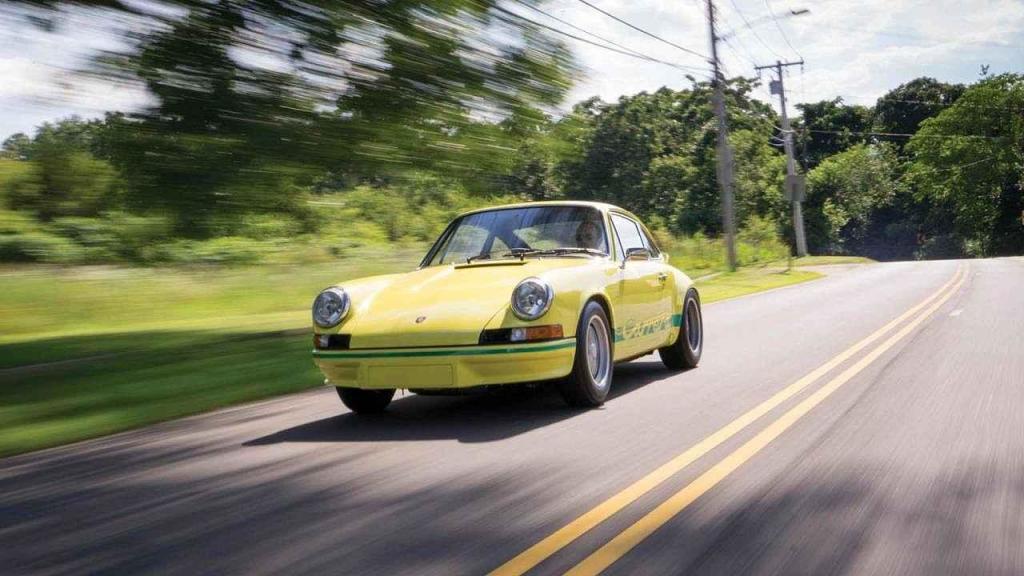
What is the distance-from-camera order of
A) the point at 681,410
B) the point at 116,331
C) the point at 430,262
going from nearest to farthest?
the point at 681,410 < the point at 430,262 < the point at 116,331

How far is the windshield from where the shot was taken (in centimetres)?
800

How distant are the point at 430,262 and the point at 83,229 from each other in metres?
5.42

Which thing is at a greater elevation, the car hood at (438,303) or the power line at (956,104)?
the power line at (956,104)

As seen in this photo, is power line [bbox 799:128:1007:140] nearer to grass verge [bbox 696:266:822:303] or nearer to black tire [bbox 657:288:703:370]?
grass verge [bbox 696:266:822:303]

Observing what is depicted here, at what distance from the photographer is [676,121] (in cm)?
5541

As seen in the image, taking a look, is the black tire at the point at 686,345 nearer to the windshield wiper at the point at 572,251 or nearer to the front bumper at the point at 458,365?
the windshield wiper at the point at 572,251

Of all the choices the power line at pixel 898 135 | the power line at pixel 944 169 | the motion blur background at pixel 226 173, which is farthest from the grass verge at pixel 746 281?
the power line at pixel 898 135

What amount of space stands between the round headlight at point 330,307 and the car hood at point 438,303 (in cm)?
8

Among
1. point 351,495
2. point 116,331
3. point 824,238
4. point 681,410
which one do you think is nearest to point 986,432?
point 681,410

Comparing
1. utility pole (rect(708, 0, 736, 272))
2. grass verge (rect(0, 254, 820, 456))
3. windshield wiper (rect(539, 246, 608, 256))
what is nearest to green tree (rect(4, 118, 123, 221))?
grass verge (rect(0, 254, 820, 456))

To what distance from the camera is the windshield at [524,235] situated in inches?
315

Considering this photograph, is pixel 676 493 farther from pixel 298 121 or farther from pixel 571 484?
pixel 298 121

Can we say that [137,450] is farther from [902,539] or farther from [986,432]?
[986,432]

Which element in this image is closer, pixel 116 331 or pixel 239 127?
pixel 239 127
